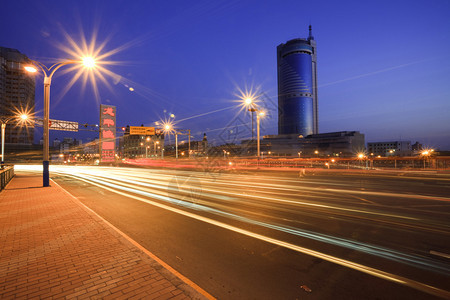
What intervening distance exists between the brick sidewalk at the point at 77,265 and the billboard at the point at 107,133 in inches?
1573

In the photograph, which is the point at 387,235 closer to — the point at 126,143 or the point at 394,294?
the point at 394,294

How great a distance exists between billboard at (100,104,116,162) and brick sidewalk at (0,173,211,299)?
39.9 m

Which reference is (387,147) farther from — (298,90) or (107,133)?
(107,133)

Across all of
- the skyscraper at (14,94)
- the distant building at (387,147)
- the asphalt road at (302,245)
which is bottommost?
the asphalt road at (302,245)

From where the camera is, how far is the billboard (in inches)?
1642

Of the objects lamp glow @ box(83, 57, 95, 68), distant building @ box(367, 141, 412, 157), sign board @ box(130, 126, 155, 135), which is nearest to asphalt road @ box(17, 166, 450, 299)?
lamp glow @ box(83, 57, 95, 68)

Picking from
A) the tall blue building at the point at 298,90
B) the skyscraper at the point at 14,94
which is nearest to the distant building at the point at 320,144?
the tall blue building at the point at 298,90

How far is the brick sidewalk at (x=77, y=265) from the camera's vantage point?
295 centimetres

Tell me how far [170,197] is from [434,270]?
9.10 metres

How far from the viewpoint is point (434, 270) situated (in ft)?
11.5

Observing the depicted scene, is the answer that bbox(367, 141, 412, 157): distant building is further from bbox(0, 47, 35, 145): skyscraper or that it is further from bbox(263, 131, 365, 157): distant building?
bbox(0, 47, 35, 145): skyscraper

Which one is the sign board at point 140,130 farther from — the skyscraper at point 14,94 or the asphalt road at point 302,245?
the skyscraper at point 14,94

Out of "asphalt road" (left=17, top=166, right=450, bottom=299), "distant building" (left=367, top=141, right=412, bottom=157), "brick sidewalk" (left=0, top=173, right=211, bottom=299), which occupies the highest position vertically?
"distant building" (left=367, top=141, right=412, bottom=157)

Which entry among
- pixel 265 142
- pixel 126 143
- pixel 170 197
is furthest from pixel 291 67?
pixel 170 197
